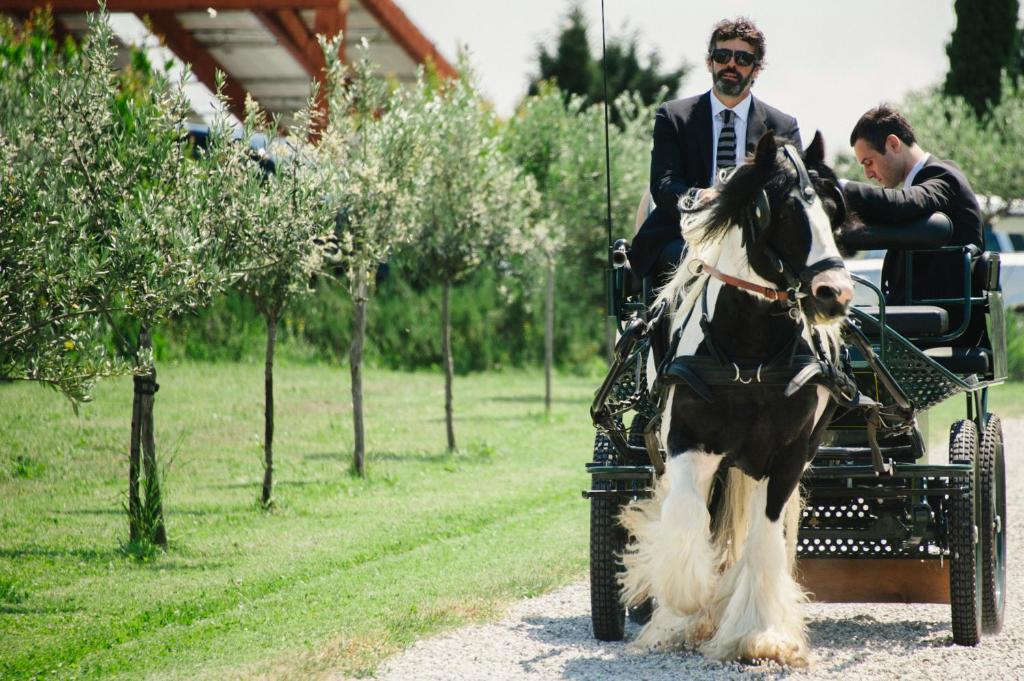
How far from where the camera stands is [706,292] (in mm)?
5625

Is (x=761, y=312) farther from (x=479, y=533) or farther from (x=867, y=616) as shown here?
(x=479, y=533)

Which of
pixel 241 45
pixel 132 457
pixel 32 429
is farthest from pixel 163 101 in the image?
pixel 241 45

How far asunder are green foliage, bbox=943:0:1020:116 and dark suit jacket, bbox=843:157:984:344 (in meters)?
26.9

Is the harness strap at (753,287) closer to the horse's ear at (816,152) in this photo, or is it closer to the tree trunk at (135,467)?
the horse's ear at (816,152)

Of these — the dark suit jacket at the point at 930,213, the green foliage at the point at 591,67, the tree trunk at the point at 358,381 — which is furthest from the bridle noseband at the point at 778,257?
the green foliage at the point at 591,67

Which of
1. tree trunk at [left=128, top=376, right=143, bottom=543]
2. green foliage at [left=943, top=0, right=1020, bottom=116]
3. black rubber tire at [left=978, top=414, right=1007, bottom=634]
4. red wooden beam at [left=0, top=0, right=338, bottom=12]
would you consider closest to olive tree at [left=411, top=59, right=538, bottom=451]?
tree trunk at [left=128, top=376, right=143, bottom=543]

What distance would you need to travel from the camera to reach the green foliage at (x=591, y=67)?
1614 inches

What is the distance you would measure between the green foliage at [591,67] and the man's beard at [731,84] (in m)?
32.8

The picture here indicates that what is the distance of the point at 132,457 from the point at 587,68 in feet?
113

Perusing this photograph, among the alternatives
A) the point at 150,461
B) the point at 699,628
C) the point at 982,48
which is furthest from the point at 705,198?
the point at 982,48

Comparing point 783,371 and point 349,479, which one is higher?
point 783,371

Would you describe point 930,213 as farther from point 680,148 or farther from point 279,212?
point 279,212

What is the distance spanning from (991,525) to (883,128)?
2213 millimetres

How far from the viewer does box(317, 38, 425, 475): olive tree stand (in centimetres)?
1002
